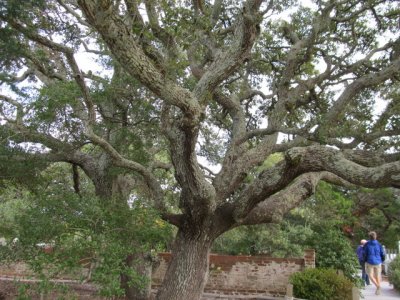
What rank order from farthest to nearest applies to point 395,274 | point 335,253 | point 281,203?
point 395,274 → point 335,253 → point 281,203

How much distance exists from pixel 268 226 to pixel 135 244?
834 cm

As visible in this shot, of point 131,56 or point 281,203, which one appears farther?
point 281,203

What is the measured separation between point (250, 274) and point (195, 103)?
762cm

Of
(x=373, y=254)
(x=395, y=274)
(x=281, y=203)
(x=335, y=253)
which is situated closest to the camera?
(x=281, y=203)

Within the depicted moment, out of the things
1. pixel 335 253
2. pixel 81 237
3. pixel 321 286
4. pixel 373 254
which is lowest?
pixel 321 286

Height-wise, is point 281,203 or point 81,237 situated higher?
point 281,203

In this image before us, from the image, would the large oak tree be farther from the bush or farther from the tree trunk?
the bush

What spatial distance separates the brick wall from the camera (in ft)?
39.2

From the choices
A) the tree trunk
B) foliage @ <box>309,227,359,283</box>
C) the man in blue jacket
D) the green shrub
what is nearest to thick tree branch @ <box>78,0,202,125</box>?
the tree trunk

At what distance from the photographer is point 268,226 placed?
1406 cm

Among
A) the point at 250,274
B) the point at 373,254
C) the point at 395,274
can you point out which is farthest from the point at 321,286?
the point at 395,274

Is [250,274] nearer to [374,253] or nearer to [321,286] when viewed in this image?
[321,286]

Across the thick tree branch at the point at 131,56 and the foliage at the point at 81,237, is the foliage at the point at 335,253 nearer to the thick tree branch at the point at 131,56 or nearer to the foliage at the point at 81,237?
the foliage at the point at 81,237

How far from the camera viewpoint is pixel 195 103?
6020mm
